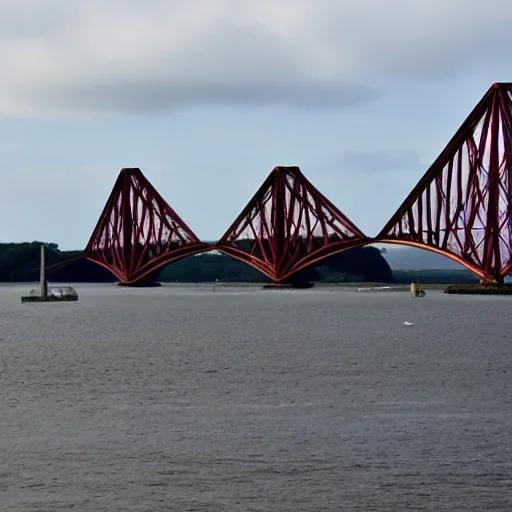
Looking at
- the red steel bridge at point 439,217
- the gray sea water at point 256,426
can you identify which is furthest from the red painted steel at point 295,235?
the gray sea water at point 256,426

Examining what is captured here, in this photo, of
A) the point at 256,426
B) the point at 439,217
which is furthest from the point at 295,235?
the point at 256,426

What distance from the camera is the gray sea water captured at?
23.5 meters

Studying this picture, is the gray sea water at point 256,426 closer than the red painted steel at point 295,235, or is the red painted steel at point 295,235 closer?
the gray sea water at point 256,426

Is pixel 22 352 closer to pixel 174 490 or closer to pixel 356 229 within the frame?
pixel 174 490

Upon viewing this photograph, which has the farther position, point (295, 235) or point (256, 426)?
point (295, 235)

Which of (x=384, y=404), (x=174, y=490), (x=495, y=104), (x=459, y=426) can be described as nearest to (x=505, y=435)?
(x=459, y=426)

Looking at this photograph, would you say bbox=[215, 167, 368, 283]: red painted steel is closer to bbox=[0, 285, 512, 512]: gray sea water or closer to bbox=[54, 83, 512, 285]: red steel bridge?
bbox=[54, 83, 512, 285]: red steel bridge

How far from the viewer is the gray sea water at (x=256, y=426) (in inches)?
924

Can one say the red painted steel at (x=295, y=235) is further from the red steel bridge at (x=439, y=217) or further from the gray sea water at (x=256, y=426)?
the gray sea water at (x=256, y=426)

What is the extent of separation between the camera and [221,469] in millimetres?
25797

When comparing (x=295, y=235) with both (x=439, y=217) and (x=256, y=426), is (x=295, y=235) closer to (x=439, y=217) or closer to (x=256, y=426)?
(x=439, y=217)

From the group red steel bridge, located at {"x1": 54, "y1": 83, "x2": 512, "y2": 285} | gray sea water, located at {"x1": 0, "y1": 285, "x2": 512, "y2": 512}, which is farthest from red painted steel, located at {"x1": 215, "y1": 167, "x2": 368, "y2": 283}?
gray sea water, located at {"x1": 0, "y1": 285, "x2": 512, "y2": 512}

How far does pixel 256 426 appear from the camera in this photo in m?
32.1

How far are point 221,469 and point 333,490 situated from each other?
9.71 feet
